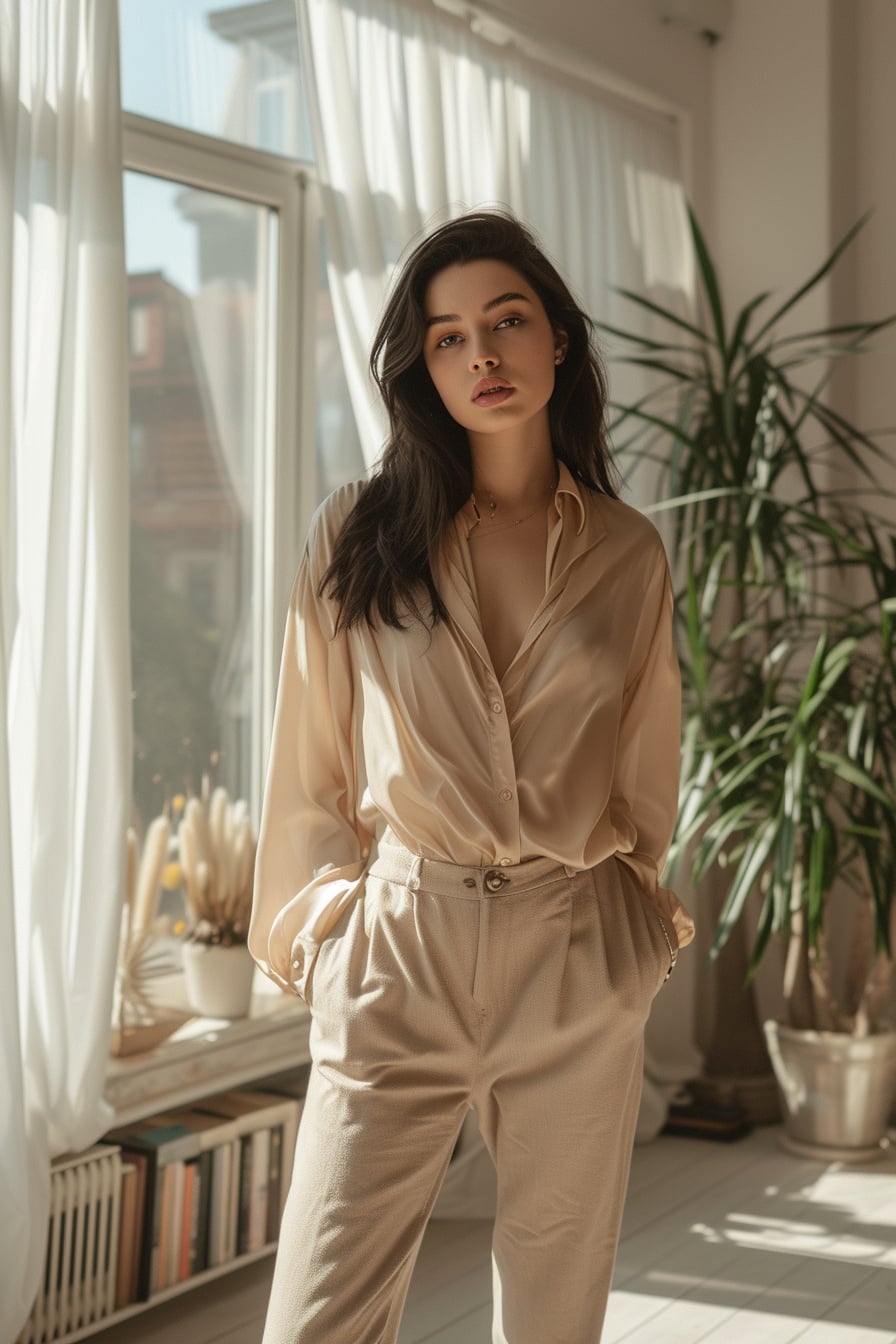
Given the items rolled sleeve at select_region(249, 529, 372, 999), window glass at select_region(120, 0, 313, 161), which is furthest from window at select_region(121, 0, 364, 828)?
rolled sleeve at select_region(249, 529, 372, 999)

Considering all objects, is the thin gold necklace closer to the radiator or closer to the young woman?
the young woman

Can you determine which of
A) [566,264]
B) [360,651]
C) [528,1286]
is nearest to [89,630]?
[360,651]

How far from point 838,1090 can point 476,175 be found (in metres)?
2.34

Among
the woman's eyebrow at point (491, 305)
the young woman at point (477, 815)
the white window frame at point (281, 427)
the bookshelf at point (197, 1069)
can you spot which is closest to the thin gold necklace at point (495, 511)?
the young woman at point (477, 815)

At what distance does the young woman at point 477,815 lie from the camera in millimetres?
1660

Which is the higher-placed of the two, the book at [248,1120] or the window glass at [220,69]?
the window glass at [220,69]

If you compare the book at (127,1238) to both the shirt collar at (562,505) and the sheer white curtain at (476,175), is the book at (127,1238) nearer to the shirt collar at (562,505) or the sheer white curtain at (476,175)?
the sheer white curtain at (476,175)

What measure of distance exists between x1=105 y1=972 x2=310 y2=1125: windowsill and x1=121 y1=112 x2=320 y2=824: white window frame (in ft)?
1.37

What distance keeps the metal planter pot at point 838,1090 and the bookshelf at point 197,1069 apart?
1.30 meters

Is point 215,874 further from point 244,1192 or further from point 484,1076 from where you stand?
point 484,1076

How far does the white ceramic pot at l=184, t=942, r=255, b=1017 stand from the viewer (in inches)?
124

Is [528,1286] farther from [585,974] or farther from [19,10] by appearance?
[19,10]

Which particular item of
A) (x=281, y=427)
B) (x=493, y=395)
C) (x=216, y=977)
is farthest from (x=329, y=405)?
(x=493, y=395)

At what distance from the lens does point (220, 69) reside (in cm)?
316
